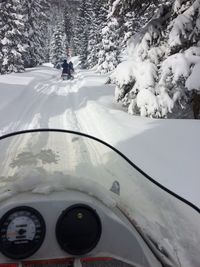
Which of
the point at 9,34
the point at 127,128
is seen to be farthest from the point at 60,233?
the point at 9,34

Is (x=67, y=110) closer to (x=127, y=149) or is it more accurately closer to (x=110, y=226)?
(x=127, y=149)

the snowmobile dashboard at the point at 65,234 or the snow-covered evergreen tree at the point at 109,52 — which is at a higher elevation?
the snowmobile dashboard at the point at 65,234

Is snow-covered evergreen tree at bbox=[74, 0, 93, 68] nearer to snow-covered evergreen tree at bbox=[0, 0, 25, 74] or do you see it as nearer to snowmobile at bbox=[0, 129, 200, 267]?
snow-covered evergreen tree at bbox=[0, 0, 25, 74]

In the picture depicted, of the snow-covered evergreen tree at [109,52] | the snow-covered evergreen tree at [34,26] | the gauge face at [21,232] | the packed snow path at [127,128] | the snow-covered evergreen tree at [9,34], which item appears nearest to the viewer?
the gauge face at [21,232]

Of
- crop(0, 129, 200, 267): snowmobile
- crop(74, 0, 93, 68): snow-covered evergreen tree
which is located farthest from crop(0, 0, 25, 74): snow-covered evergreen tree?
crop(0, 129, 200, 267): snowmobile

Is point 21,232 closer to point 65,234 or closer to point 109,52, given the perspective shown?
point 65,234

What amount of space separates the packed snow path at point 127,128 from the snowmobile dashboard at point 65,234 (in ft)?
9.83

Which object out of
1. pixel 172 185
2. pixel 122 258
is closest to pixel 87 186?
pixel 122 258

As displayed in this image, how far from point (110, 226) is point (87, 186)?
0.40 m

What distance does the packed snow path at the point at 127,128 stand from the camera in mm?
6277

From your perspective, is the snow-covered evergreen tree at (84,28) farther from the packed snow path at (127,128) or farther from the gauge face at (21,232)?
the gauge face at (21,232)

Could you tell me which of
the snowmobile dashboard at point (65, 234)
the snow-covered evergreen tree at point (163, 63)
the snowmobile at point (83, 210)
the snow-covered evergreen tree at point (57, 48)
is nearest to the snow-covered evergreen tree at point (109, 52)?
the snow-covered evergreen tree at point (163, 63)

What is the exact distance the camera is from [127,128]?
9922 mm

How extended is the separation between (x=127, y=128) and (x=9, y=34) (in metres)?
26.1
